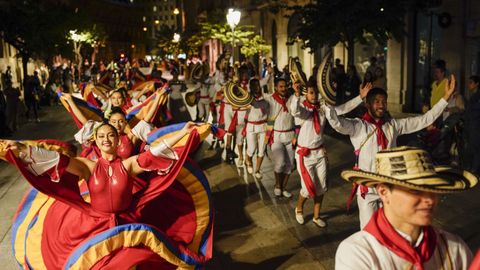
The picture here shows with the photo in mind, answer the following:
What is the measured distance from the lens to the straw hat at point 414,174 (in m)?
2.75

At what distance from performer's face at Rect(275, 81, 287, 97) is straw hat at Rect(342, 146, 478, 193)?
6.99 meters

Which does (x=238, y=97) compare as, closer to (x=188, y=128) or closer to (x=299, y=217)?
(x=299, y=217)

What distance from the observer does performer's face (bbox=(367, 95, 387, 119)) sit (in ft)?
20.5

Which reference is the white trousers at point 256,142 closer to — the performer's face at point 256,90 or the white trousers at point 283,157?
the performer's face at point 256,90

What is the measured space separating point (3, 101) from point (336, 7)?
10205 mm

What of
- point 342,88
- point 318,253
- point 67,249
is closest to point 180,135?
point 67,249

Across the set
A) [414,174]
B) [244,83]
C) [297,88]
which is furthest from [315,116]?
[414,174]

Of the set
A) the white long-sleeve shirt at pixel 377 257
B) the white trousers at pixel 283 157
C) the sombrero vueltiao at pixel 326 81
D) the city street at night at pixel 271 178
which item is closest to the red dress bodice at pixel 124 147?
the city street at night at pixel 271 178

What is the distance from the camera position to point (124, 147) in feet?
22.8

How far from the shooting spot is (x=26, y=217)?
562 centimetres

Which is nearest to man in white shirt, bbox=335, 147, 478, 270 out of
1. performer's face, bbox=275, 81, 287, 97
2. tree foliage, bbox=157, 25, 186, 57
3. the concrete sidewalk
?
the concrete sidewalk

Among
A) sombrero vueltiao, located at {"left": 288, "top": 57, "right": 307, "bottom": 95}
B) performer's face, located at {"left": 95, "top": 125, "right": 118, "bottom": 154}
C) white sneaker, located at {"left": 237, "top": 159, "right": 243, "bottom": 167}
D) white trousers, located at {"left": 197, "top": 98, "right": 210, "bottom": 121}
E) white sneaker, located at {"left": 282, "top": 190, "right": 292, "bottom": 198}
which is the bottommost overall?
white sneaker, located at {"left": 282, "top": 190, "right": 292, "bottom": 198}

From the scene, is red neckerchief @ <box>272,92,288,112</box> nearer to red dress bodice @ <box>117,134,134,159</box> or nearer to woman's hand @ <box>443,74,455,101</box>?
red dress bodice @ <box>117,134,134,159</box>

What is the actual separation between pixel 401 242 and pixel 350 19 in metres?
12.1
